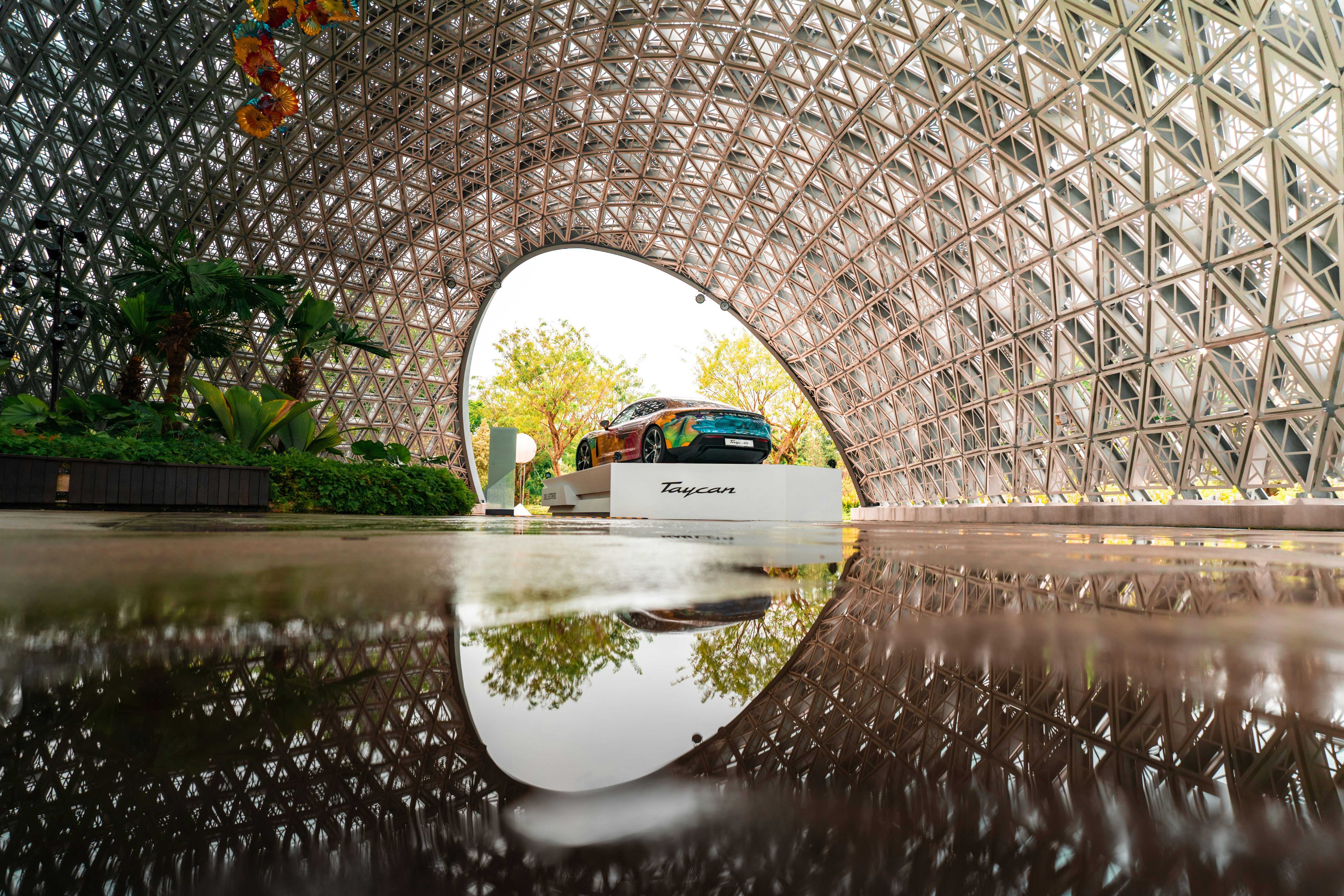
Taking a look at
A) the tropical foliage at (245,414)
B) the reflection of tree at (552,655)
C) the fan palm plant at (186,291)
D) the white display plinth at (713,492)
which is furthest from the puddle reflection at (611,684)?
the fan palm plant at (186,291)

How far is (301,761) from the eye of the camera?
484 millimetres

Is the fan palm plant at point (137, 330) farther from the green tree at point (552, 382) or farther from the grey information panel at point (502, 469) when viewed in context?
the green tree at point (552, 382)

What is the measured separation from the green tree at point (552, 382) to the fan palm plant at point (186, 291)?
24238 mm

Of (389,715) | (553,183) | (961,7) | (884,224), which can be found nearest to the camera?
(389,715)

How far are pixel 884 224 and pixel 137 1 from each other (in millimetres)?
25676

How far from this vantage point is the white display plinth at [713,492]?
11.5 metres

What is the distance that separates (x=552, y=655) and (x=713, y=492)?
1112cm

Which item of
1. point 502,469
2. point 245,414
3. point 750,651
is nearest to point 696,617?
point 750,651

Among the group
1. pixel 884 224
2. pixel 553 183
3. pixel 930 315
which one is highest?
pixel 553 183

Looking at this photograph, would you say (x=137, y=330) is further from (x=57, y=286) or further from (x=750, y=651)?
A: (x=750, y=651)

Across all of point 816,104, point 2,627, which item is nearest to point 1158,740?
point 2,627

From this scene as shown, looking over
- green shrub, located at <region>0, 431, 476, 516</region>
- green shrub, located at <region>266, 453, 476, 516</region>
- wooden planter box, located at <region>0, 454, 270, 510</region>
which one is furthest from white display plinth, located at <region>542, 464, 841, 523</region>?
wooden planter box, located at <region>0, 454, 270, 510</region>

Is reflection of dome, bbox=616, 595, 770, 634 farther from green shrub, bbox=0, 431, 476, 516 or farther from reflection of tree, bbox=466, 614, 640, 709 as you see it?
green shrub, bbox=0, 431, 476, 516

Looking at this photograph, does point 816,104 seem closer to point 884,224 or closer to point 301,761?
point 884,224
